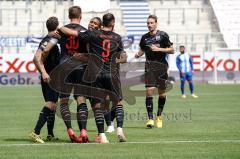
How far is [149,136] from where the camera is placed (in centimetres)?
1380

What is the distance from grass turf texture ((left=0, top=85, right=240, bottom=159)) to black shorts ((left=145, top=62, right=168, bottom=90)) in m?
1.00

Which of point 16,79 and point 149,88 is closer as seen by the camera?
point 149,88

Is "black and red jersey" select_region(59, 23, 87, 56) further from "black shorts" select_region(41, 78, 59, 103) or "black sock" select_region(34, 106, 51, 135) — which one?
"black sock" select_region(34, 106, 51, 135)

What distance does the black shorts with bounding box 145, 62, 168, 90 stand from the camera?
1655 cm

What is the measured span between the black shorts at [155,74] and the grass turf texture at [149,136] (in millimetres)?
1000

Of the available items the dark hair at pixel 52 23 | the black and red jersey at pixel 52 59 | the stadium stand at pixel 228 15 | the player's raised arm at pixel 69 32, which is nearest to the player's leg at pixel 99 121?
the black and red jersey at pixel 52 59

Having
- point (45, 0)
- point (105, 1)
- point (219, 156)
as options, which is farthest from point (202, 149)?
point (45, 0)

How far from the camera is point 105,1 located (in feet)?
90.3

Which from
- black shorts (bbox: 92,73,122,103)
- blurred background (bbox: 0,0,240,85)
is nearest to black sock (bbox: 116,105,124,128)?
black shorts (bbox: 92,73,122,103)

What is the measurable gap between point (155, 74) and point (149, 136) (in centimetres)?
309

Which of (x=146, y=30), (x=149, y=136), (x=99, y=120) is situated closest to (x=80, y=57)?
(x=99, y=120)

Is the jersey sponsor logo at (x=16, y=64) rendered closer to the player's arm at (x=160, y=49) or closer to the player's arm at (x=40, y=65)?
the player's arm at (x=160, y=49)

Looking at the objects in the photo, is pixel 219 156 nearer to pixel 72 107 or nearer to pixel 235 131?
pixel 235 131

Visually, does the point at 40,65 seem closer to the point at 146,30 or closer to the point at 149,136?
the point at 149,136
